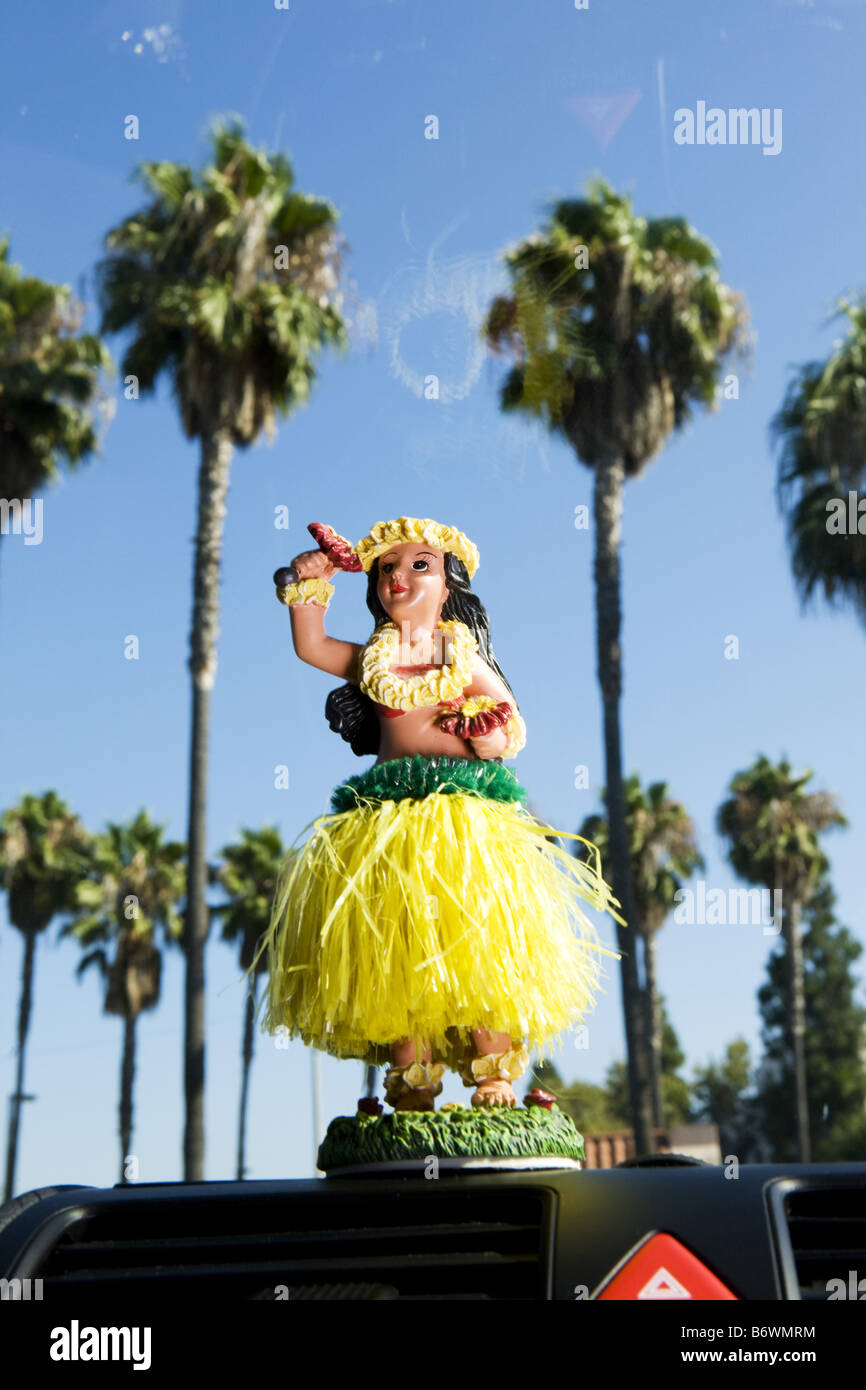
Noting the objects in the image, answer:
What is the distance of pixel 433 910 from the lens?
8.09 feet

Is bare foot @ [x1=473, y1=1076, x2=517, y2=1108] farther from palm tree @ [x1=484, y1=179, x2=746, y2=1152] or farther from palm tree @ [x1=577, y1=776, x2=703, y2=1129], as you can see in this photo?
palm tree @ [x1=577, y1=776, x2=703, y2=1129]

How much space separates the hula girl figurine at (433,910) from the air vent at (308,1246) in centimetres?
74

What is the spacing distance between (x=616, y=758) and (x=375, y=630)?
972 centimetres

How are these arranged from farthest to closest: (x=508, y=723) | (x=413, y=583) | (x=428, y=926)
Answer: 1. (x=413, y=583)
2. (x=508, y=723)
3. (x=428, y=926)

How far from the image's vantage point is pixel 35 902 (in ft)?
75.2

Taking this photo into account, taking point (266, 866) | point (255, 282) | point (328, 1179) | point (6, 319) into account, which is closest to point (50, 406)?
point (6, 319)

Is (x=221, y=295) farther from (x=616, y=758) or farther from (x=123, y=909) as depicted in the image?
(x=123, y=909)

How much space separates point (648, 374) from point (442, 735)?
12313 mm

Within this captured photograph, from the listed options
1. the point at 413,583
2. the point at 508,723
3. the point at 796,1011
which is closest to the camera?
the point at 508,723

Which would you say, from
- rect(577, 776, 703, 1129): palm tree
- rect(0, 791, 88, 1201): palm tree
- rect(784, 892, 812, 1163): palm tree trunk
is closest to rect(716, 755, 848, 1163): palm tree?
rect(784, 892, 812, 1163): palm tree trunk

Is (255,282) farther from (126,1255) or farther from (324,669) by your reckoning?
(126,1255)

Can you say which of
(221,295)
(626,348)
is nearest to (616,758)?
(626,348)

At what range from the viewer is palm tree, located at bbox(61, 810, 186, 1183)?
22.5 m
